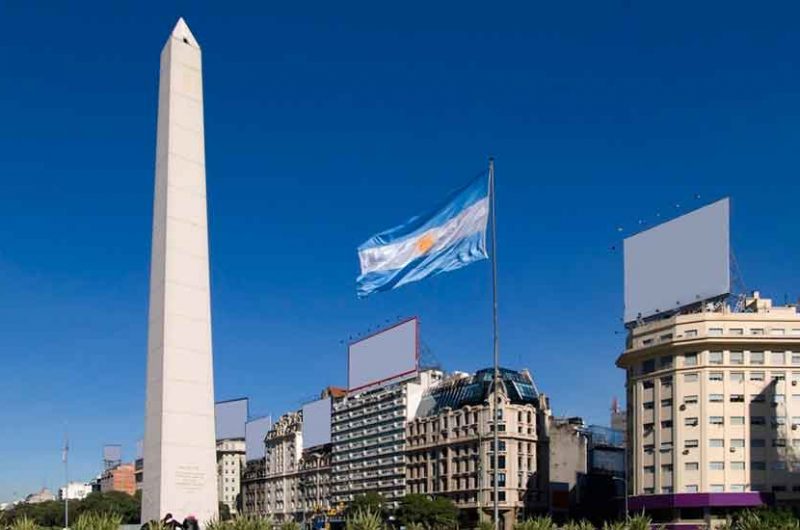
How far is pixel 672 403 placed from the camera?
82938mm

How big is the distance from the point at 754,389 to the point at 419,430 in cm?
4707

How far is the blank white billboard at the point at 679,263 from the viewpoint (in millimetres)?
78938

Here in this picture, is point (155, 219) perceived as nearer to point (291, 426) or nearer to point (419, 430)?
point (419, 430)

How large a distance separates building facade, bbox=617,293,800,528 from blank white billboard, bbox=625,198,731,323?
228 cm

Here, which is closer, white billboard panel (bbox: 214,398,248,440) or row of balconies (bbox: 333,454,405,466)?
row of balconies (bbox: 333,454,405,466)

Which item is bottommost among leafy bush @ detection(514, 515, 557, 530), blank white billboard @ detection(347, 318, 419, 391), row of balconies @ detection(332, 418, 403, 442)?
row of balconies @ detection(332, 418, 403, 442)

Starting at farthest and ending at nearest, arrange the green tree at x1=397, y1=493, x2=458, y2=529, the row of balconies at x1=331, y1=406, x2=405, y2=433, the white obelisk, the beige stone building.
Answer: the beige stone building → the row of balconies at x1=331, y1=406, x2=405, y2=433 → the green tree at x1=397, y1=493, x2=458, y2=529 → the white obelisk

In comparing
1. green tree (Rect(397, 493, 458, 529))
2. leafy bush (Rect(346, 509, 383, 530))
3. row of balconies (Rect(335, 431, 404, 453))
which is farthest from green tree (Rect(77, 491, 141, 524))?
leafy bush (Rect(346, 509, 383, 530))

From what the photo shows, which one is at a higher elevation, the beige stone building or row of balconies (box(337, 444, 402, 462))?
row of balconies (box(337, 444, 402, 462))

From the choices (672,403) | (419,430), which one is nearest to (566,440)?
(419,430)

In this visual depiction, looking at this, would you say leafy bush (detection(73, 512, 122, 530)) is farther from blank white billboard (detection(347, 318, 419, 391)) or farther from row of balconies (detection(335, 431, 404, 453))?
row of balconies (detection(335, 431, 404, 453))

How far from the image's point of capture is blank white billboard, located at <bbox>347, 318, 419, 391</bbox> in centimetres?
11844

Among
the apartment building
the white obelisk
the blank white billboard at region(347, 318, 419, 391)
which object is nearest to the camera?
the white obelisk

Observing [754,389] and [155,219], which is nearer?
[155,219]
